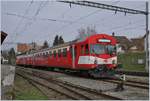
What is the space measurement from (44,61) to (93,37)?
1490 centimetres

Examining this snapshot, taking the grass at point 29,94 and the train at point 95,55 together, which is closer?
the grass at point 29,94

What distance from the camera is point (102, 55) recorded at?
69.5 ft

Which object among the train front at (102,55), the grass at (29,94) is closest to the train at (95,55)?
the train front at (102,55)

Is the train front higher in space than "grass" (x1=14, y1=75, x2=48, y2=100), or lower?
higher

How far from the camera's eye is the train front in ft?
68.4

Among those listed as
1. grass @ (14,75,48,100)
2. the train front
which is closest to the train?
the train front

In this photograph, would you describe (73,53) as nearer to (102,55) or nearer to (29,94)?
(102,55)

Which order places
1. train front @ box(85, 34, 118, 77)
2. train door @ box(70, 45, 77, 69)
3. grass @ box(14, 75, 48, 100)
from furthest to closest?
train door @ box(70, 45, 77, 69), train front @ box(85, 34, 118, 77), grass @ box(14, 75, 48, 100)

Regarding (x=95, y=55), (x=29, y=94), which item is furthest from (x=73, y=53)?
(x=29, y=94)

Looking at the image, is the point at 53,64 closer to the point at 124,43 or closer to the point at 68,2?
the point at 68,2

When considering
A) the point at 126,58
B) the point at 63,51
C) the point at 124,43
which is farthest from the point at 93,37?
the point at 124,43

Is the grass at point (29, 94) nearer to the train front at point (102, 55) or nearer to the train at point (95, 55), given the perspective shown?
the train at point (95, 55)

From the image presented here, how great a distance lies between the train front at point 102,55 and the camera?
20.8 m

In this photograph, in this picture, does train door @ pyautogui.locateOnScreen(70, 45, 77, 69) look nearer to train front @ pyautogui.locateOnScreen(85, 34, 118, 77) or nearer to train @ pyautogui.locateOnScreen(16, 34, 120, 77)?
train @ pyautogui.locateOnScreen(16, 34, 120, 77)
